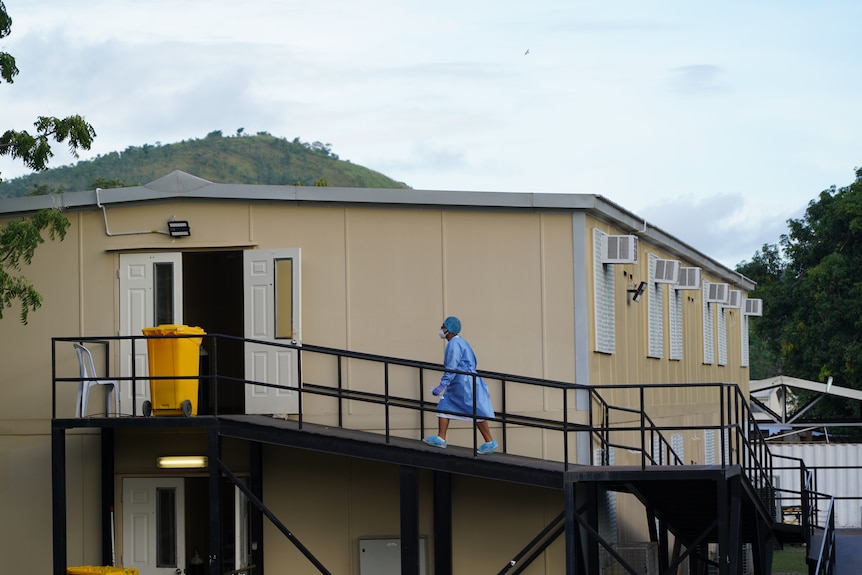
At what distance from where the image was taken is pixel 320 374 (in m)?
16.1

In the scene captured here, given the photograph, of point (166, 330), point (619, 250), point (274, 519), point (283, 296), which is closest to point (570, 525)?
point (274, 519)

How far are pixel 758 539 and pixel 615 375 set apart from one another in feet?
10.4

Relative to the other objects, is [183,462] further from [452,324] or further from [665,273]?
[665,273]

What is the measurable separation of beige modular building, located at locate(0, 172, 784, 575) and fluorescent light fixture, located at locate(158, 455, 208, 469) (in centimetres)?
11

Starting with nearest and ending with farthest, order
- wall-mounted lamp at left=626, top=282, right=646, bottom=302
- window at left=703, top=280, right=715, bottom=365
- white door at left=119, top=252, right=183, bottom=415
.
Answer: white door at left=119, top=252, right=183, bottom=415 → wall-mounted lamp at left=626, top=282, right=646, bottom=302 → window at left=703, top=280, right=715, bottom=365

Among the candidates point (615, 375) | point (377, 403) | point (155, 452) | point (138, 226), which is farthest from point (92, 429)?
point (615, 375)

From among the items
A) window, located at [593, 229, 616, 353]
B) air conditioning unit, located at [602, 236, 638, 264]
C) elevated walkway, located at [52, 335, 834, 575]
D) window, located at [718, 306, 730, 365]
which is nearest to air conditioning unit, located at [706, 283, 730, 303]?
window, located at [718, 306, 730, 365]

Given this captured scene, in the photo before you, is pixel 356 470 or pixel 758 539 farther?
pixel 758 539

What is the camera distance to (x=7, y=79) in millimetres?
16141

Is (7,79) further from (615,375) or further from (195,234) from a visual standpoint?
(615,375)

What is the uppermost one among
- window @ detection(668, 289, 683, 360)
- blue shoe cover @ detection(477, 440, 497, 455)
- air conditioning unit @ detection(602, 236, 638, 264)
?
air conditioning unit @ detection(602, 236, 638, 264)

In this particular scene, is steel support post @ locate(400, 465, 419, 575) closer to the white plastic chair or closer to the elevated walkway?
the elevated walkway

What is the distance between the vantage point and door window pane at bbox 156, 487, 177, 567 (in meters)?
16.7

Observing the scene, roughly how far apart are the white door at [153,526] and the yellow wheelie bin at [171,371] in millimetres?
1639
